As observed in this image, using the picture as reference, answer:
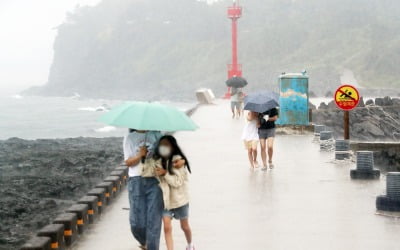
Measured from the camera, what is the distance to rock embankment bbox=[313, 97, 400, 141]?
109ft

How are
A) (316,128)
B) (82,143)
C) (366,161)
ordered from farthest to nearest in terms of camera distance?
(82,143) → (316,128) → (366,161)

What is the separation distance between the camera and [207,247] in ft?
28.7

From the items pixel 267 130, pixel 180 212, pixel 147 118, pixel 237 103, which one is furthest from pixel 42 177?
pixel 147 118

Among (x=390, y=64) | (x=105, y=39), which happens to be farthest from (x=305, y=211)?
(x=105, y=39)

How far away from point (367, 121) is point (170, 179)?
27775mm

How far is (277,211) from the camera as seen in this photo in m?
10.8

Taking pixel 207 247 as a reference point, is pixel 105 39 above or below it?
above

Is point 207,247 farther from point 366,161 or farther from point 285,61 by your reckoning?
point 285,61

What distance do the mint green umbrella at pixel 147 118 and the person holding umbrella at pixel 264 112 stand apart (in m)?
7.14

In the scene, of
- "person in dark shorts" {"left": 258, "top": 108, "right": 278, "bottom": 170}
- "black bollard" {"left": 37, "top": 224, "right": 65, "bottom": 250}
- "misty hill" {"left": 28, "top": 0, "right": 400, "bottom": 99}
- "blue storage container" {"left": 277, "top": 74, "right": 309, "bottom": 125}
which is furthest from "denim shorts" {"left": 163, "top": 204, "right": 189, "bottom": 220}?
"misty hill" {"left": 28, "top": 0, "right": 400, "bottom": 99}

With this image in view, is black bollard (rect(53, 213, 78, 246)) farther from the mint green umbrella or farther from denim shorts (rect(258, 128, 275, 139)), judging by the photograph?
denim shorts (rect(258, 128, 275, 139))

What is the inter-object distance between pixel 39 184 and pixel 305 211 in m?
13.9

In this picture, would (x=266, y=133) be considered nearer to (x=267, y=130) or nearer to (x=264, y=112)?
(x=267, y=130)

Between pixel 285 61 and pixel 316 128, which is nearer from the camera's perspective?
pixel 316 128
